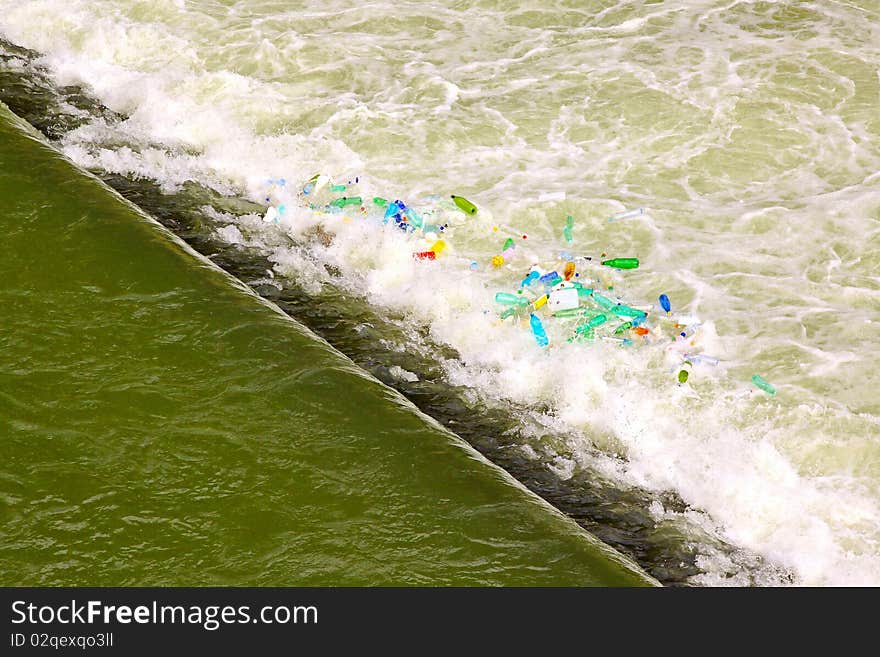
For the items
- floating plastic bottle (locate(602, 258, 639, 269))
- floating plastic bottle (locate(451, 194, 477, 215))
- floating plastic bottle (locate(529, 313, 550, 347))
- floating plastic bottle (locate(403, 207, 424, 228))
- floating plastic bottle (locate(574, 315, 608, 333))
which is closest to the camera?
floating plastic bottle (locate(529, 313, 550, 347))

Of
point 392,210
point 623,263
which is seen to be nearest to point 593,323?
point 623,263

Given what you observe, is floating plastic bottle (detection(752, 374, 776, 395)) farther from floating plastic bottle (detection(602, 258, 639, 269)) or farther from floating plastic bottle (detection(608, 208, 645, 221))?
floating plastic bottle (detection(608, 208, 645, 221))

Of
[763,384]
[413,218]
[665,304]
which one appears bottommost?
[763,384]

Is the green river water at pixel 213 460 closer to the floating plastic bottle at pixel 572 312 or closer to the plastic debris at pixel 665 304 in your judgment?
the floating plastic bottle at pixel 572 312

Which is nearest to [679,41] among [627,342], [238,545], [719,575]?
[627,342]

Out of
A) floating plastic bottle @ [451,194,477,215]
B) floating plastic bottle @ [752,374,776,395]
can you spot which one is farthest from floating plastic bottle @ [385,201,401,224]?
floating plastic bottle @ [752,374,776,395]

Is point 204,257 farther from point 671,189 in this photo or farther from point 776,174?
point 776,174

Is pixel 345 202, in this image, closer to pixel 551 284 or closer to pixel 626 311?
pixel 551 284
